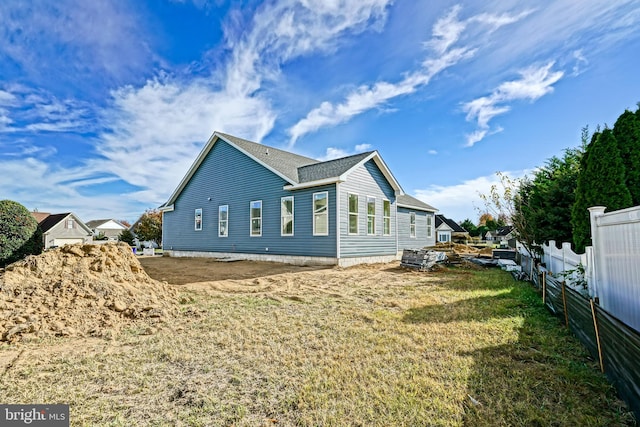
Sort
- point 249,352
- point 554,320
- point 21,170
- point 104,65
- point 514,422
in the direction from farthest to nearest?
point 21,170 < point 104,65 < point 554,320 < point 249,352 < point 514,422

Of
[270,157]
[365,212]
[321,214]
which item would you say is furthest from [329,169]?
[270,157]

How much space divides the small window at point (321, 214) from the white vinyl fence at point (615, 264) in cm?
871

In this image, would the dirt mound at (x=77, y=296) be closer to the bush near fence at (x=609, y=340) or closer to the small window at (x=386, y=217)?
the bush near fence at (x=609, y=340)

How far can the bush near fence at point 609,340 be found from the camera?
233 centimetres

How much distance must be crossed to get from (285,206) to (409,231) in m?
10.8

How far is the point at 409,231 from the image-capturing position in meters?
21.1

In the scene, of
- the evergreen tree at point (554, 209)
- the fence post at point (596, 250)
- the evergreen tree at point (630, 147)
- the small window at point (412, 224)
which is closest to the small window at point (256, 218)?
the small window at point (412, 224)

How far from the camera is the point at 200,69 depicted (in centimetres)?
1183

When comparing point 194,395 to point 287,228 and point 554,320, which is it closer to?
point 554,320

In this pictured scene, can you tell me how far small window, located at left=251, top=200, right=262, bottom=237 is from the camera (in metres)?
15.2

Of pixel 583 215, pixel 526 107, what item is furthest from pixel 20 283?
pixel 526 107

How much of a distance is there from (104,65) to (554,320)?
47.6ft

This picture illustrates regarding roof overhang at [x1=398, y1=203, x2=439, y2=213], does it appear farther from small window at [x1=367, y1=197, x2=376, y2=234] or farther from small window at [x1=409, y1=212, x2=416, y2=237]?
small window at [x1=367, y1=197, x2=376, y2=234]

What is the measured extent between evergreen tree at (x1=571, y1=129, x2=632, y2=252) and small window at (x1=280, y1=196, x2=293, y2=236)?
1021 centimetres
